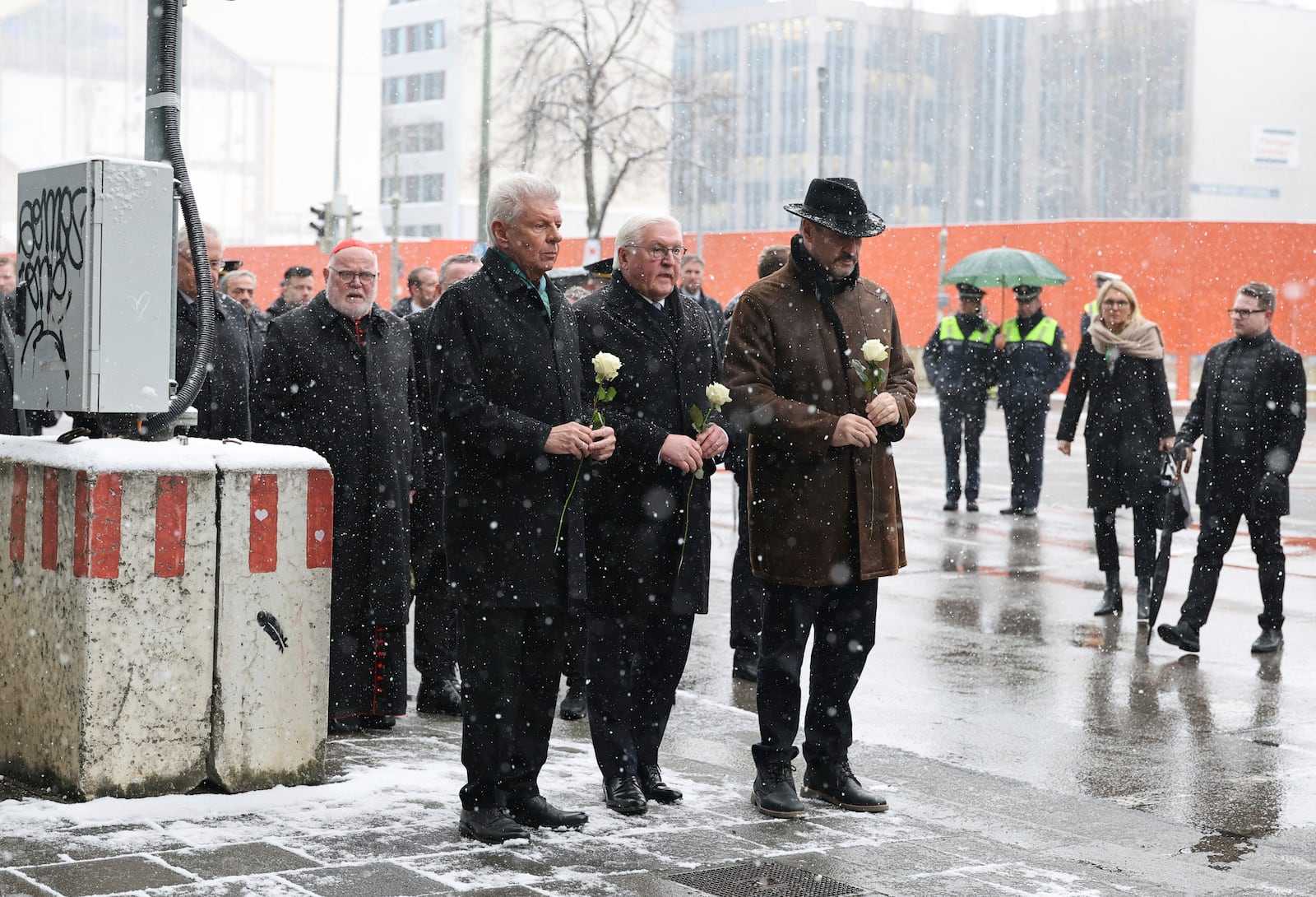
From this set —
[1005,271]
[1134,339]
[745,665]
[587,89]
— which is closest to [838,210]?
[745,665]

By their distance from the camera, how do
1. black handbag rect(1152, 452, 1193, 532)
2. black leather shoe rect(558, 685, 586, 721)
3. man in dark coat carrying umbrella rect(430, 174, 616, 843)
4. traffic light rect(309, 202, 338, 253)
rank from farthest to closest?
traffic light rect(309, 202, 338, 253), black handbag rect(1152, 452, 1193, 532), black leather shoe rect(558, 685, 586, 721), man in dark coat carrying umbrella rect(430, 174, 616, 843)

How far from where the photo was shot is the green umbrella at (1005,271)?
22000mm

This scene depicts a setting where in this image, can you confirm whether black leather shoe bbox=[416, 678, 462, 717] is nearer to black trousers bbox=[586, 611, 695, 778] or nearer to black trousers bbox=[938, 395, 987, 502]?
black trousers bbox=[586, 611, 695, 778]

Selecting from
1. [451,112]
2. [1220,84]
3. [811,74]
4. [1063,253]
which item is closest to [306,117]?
[451,112]

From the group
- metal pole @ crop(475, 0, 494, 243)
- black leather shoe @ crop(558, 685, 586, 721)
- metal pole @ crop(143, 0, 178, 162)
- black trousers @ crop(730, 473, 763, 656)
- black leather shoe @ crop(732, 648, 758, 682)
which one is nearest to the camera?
metal pole @ crop(143, 0, 178, 162)

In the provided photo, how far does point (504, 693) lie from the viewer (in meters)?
5.37

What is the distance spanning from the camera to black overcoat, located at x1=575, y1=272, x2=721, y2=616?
5703mm

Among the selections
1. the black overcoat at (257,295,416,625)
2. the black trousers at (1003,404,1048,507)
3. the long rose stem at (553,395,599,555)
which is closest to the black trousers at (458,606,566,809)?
the long rose stem at (553,395,599,555)

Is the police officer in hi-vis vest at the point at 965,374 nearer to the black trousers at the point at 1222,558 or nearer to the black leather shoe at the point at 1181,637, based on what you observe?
the black trousers at the point at 1222,558

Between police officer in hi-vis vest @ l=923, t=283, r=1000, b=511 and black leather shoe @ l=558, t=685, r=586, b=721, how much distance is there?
9.21 metres

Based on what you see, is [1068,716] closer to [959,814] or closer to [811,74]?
[959,814]

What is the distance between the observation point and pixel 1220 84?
313 feet

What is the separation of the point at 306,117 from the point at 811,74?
113 feet

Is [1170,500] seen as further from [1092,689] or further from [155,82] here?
[155,82]
